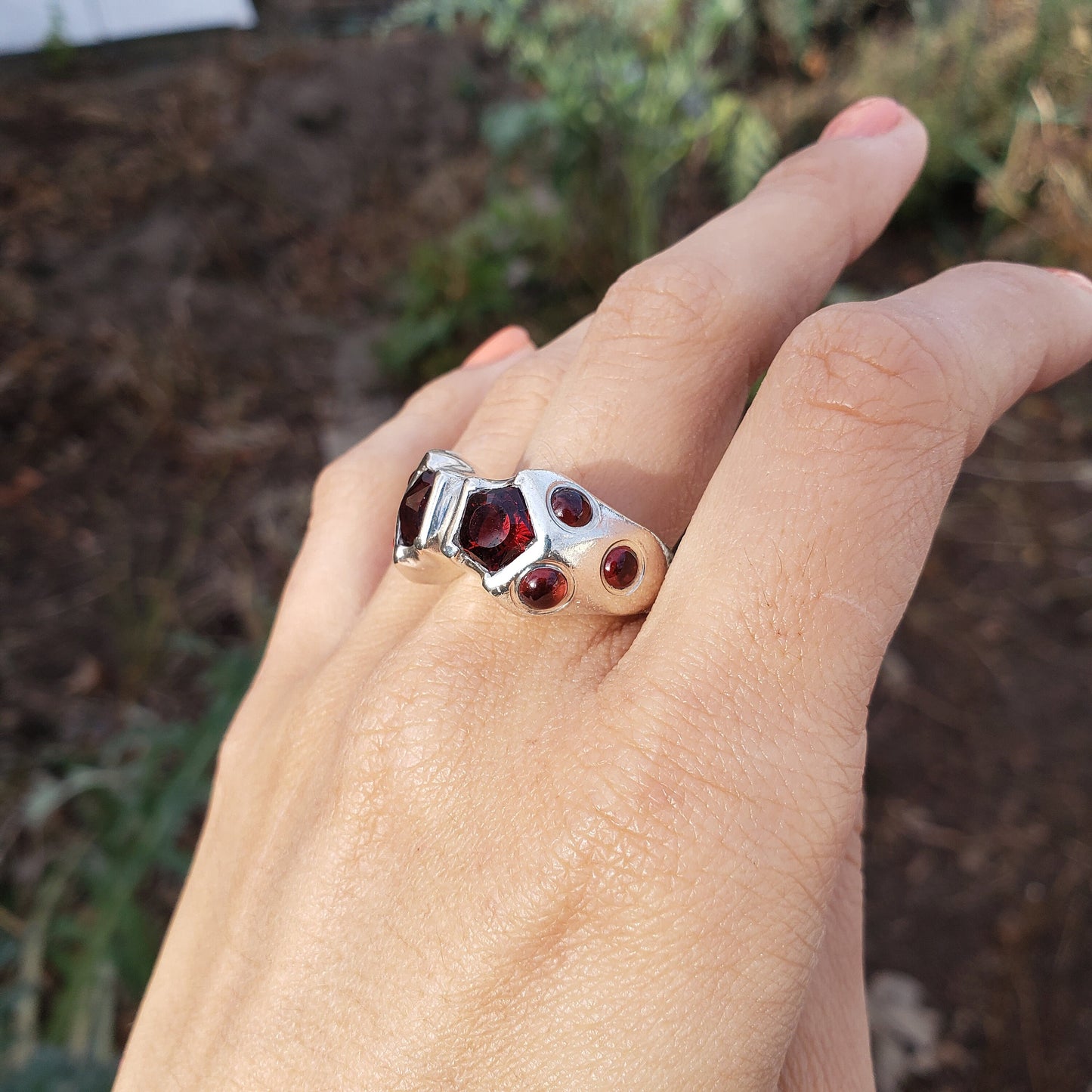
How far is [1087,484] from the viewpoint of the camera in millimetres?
2684

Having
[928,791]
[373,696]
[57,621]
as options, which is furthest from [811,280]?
[57,621]

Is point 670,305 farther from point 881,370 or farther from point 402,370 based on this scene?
point 402,370

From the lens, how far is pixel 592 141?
3.39m

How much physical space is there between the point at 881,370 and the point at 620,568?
321 millimetres

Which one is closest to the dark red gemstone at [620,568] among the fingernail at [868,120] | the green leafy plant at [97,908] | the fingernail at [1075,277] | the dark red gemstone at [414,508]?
the dark red gemstone at [414,508]

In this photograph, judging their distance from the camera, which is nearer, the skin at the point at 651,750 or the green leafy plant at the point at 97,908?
the skin at the point at 651,750

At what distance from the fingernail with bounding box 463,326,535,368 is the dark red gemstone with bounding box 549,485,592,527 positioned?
75 cm

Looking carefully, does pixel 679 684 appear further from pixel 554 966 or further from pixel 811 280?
pixel 811 280

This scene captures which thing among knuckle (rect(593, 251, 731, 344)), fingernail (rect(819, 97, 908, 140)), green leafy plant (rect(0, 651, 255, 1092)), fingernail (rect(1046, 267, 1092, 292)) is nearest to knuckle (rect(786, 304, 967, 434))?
knuckle (rect(593, 251, 731, 344))

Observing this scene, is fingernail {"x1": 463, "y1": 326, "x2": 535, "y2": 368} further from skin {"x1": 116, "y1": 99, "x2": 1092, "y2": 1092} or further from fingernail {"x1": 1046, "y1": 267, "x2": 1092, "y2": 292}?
fingernail {"x1": 1046, "y1": 267, "x2": 1092, "y2": 292}

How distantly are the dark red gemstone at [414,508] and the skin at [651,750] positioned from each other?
0.37ft

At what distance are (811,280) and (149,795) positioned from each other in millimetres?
1617

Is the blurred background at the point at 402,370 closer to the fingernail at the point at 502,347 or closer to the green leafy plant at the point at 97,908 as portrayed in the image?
the green leafy plant at the point at 97,908

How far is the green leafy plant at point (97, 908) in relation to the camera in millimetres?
1513
